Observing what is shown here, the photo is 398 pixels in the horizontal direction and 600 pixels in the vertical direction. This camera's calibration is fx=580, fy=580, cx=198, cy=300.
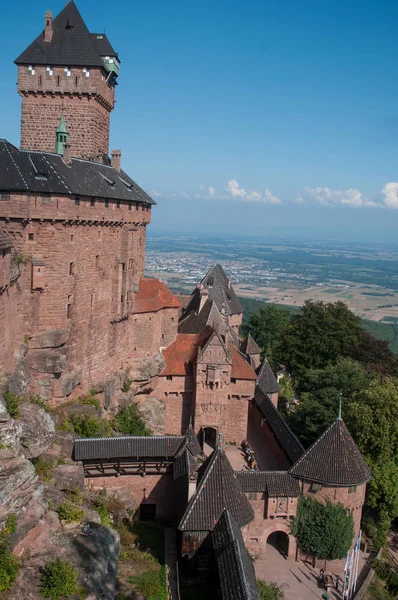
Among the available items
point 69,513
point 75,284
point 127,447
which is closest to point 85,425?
point 127,447

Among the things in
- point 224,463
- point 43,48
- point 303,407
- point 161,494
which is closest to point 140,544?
point 161,494

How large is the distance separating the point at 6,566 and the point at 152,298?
801 inches

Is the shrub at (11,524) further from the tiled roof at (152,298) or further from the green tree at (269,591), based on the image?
the tiled roof at (152,298)

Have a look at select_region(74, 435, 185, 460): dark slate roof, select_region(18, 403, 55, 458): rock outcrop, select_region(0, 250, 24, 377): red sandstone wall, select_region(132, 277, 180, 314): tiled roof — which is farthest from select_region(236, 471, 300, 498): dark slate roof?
select_region(132, 277, 180, 314): tiled roof

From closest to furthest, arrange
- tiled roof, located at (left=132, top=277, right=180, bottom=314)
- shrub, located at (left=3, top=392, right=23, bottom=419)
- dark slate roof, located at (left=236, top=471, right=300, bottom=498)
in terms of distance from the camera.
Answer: shrub, located at (left=3, top=392, right=23, bottom=419), dark slate roof, located at (left=236, top=471, right=300, bottom=498), tiled roof, located at (left=132, top=277, right=180, bottom=314)

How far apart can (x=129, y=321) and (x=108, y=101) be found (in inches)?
521

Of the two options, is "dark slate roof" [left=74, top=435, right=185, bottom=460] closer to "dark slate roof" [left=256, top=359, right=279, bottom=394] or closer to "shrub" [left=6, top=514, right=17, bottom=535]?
"shrub" [left=6, top=514, right=17, bottom=535]

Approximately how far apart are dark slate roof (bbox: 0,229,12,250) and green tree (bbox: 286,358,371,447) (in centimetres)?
2131

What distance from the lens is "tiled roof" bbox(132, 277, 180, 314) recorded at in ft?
115

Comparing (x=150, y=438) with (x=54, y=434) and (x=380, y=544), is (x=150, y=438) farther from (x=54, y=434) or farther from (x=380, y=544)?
(x=380, y=544)

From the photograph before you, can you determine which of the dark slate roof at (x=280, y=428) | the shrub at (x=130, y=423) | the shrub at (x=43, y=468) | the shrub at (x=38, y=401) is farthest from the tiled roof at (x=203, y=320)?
the shrub at (x=43, y=468)

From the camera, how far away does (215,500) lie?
75.9 feet

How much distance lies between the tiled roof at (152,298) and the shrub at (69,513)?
14.8m

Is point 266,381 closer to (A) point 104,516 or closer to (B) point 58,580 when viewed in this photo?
(A) point 104,516
